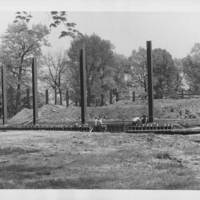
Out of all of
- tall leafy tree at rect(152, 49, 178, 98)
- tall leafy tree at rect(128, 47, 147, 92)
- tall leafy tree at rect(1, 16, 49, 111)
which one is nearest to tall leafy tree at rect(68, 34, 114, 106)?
tall leafy tree at rect(128, 47, 147, 92)

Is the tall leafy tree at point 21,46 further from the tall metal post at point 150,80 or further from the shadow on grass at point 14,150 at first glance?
the tall metal post at point 150,80

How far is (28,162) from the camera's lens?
5316 mm

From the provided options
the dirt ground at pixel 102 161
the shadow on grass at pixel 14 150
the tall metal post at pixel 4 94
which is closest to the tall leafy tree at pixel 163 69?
the dirt ground at pixel 102 161

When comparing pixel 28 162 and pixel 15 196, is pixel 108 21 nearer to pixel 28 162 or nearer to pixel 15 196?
pixel 28 162

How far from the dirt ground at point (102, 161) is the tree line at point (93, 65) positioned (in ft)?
2.34

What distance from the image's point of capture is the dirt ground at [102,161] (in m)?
5.00

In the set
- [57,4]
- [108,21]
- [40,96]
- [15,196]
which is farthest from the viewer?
[40,96]

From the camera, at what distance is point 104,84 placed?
18.9 ft

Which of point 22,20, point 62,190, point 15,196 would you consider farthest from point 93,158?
point 22,20

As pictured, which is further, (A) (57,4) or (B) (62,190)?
(B) (62,190)

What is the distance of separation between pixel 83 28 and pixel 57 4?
2.23 feet

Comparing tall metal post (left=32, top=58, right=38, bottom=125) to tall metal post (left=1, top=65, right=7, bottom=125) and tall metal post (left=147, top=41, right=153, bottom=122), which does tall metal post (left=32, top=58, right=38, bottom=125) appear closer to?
tall metal post (left=1, top=65, right=7, bottom=125)

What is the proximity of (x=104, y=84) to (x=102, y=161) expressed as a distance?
41.1 inches

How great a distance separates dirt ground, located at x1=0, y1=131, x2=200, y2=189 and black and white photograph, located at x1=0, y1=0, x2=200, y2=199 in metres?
0.01
